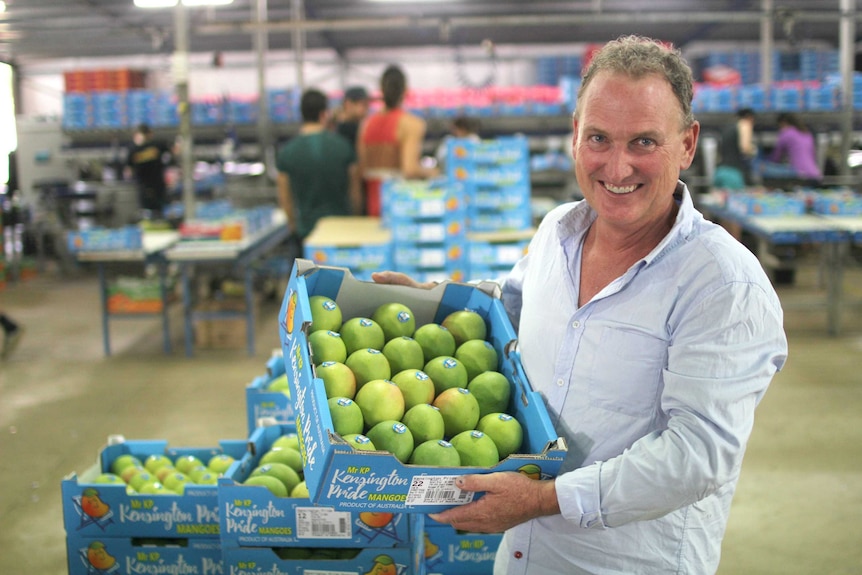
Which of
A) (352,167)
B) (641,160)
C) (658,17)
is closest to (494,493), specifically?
(641,160)

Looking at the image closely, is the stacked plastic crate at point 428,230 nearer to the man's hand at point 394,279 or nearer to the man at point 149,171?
the man's hand at point 394,279

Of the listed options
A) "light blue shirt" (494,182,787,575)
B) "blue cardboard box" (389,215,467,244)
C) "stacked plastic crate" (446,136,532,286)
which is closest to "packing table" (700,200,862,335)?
"stacked plastic crate" (446,136,532,286)

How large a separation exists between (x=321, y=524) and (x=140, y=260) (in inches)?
187

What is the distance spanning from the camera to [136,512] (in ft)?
9.11

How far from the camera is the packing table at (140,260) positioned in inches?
256

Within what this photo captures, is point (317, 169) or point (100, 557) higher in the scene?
point (317, 169)

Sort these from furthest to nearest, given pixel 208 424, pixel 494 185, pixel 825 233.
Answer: pixel 825 233 < pixel 494 185 < pixel 208 424

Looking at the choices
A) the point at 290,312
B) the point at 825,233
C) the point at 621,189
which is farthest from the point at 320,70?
the point at 621,189

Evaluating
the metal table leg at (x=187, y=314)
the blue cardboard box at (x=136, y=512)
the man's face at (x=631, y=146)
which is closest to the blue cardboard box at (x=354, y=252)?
the metal table leg at (x=187, y=314)

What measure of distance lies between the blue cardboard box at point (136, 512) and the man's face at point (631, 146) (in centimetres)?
169

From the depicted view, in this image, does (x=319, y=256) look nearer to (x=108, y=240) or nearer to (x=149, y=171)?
(x=108, y=240)

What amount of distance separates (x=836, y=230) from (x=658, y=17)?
9.34 ft

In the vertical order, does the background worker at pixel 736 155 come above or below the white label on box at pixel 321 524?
above

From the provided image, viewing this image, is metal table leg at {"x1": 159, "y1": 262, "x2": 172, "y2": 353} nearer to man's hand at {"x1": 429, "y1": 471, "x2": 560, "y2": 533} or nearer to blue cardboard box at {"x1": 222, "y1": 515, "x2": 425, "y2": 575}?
blue cardboard box at {"x1": 222, "y1": 515, "x2": 425, "y2": 575}
